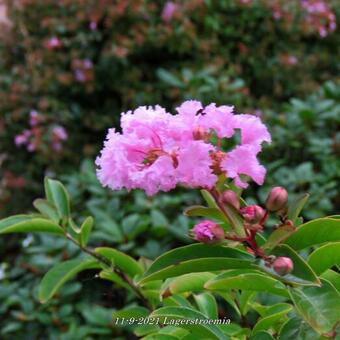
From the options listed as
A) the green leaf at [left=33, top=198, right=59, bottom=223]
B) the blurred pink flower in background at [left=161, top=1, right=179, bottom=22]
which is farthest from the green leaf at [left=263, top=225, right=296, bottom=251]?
the blurred pink flower in background at [left=161, top=1, right=179, bottom=22]

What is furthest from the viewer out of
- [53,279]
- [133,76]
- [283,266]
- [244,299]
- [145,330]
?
[133,76]

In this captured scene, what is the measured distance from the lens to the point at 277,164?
6.98 ft

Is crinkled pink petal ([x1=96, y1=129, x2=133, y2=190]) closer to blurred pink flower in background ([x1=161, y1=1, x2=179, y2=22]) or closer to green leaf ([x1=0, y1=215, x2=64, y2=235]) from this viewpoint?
green leaf ([x1=0, y1=215, x2=64, y2=235])

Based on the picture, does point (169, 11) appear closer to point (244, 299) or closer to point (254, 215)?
point (244, 299)

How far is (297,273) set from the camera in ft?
2.60

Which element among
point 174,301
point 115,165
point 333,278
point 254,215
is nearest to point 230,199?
point 254,215

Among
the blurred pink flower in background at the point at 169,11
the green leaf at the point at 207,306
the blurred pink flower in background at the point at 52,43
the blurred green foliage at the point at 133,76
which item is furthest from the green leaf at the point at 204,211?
the blurred pink flower in background at the point at 52,43

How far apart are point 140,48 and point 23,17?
682 millimetres

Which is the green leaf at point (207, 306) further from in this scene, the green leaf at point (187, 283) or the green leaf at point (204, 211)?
the green leaf at point (204, 211)

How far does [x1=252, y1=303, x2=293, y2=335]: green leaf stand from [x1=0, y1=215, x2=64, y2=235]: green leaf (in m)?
0.43

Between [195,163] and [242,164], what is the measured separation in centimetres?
7

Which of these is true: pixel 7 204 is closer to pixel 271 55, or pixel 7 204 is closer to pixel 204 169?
pixel 271 55

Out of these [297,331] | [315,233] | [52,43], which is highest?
[315,233]

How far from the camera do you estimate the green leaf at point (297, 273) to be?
77 cm
